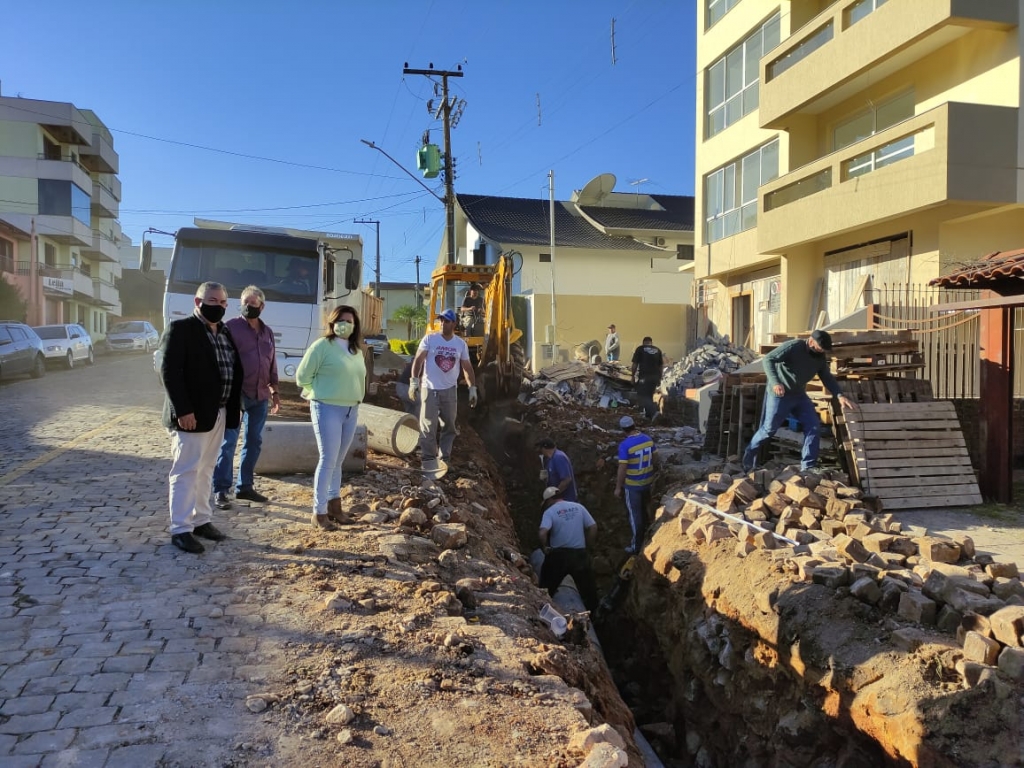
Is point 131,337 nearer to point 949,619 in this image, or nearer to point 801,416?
point 801,416

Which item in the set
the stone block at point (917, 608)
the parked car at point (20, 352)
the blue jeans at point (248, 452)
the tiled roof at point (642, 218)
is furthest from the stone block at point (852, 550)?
the tiled roof at point (642, 218)

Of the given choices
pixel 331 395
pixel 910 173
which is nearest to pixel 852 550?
pixel 331 395

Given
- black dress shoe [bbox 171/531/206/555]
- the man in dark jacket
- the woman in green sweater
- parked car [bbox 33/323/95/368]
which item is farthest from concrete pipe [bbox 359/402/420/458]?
parked car [bbox 33/323/95/368]

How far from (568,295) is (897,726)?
26.1 metres

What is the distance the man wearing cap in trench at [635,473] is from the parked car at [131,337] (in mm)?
26486

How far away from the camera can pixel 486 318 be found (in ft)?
44.9

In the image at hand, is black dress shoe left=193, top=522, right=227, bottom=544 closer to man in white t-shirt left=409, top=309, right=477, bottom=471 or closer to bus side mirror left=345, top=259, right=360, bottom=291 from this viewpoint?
man in white t-shirt left=409, top=309, right=477, bottom=471

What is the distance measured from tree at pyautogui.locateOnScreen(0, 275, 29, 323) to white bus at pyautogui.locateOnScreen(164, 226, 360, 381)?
→ 22884mm

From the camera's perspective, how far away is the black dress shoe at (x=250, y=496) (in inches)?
241

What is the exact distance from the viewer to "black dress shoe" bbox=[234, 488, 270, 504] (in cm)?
612

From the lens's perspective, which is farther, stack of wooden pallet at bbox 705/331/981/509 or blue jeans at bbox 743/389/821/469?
blue jeans at bbox 743/389/821/469

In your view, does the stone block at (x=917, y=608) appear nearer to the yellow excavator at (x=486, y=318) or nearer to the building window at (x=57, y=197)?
the yellow excavator at (x=486, y=318)

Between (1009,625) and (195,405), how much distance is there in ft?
17.0

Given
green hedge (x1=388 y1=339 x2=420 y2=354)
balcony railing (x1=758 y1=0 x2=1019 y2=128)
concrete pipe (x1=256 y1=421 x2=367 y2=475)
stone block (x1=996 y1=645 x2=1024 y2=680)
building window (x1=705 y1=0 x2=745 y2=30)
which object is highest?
building window (x1=705 y1=0 x2=745 y2=30)
